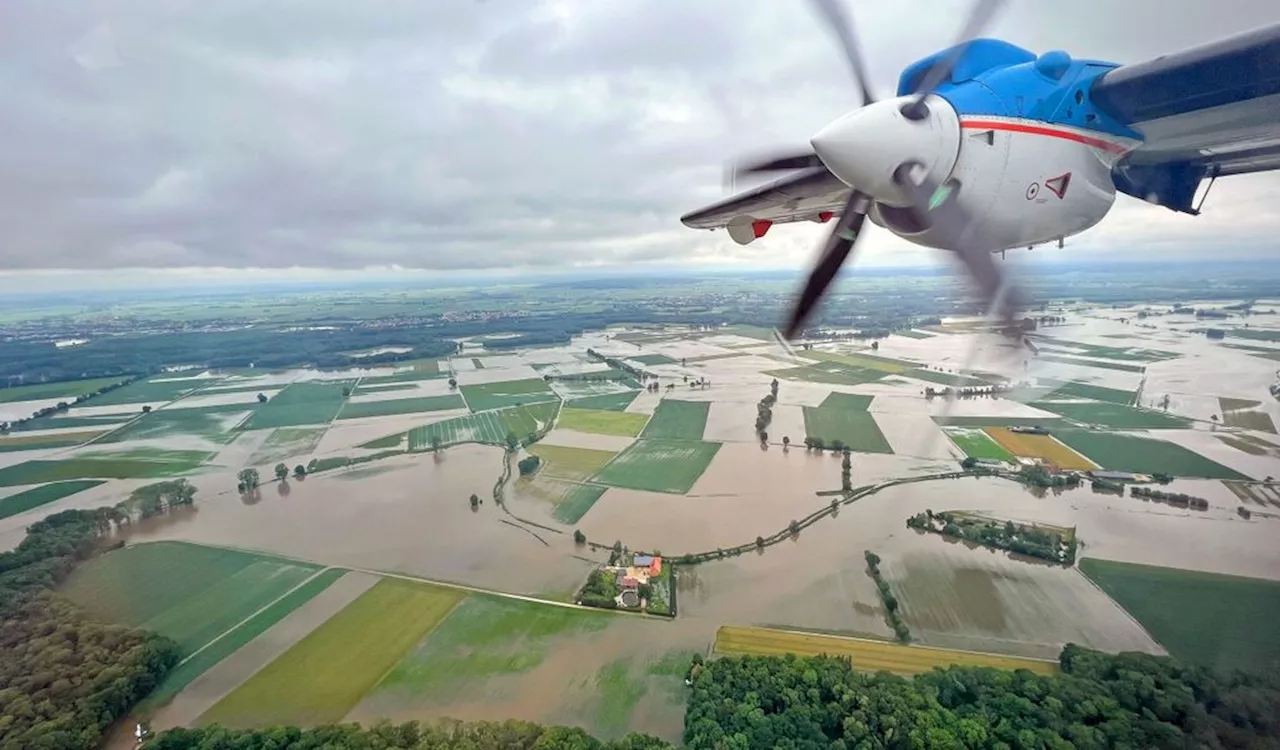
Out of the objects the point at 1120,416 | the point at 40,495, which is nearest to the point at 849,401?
the point at 1120,416

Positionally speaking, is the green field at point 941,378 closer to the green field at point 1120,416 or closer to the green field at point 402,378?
the green field at point 1120,416

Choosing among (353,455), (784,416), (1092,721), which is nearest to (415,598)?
(353,455)

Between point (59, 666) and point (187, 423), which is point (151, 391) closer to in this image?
point (187, 423)

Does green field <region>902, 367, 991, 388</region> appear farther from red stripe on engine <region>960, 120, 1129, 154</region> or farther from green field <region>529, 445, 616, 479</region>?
red stripe on engine <region>960, 120, 1129, 154</region>

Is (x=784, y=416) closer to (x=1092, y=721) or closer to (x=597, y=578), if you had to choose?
(x=597, y=578)

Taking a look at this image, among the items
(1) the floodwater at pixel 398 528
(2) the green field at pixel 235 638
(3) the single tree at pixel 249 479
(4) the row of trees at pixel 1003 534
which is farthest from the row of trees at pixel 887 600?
(3) the single tree at pixel 249 479
